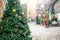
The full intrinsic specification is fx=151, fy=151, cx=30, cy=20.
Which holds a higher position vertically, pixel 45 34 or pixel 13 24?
pixel 13 24

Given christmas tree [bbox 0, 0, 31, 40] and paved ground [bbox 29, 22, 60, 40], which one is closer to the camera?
christmas tree [bbox 0, 0, 31, 40]

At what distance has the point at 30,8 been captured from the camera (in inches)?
601

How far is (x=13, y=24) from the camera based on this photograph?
11.0ft

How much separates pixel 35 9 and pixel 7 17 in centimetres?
1196

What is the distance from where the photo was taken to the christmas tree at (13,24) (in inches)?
129

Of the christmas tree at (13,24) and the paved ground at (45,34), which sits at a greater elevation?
the christmas tree at (13,24)

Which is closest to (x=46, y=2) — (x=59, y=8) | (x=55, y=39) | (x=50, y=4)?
(x=50, y=4)

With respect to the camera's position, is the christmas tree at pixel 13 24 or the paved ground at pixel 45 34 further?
the paved ground at pixel 45 34

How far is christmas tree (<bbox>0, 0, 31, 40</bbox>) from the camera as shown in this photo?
3271 millimetres

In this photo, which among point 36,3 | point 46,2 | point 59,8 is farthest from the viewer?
point 36,3

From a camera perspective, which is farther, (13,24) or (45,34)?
(45,34)

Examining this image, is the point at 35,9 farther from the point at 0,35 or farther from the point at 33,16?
the point at 0,35

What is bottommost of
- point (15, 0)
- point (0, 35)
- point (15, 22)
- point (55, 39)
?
point (55, 39)

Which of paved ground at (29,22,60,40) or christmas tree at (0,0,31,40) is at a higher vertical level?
christmas tree at (0,0,31,40)
